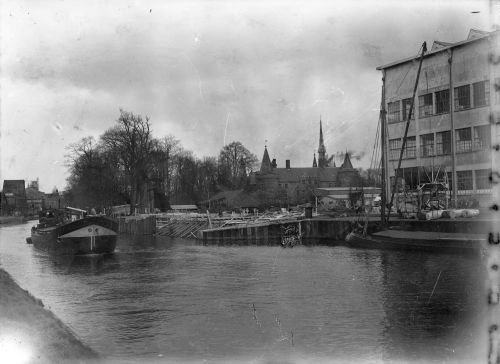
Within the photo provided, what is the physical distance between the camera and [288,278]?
22938mm

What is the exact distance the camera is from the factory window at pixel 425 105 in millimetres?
43062

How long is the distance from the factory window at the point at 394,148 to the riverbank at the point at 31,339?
40.4 metres

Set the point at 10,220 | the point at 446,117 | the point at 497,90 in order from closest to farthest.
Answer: the point at 497,90 < the point at 446,117 < the point at 10,220

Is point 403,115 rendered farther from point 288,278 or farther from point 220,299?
point 220,299

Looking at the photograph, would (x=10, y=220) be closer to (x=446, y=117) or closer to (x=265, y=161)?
(x=265, y=161)

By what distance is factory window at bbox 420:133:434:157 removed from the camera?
42938 mm

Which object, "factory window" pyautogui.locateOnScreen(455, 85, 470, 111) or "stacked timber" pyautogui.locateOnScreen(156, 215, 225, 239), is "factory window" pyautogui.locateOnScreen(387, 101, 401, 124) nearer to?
"factory window" pyautogui.locateOnScreen(455, 85, 470, 111)

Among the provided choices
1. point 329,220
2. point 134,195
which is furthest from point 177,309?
point 134,195

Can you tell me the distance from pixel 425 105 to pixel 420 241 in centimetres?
1500

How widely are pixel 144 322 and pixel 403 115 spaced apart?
35.9 metres

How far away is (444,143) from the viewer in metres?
42.0

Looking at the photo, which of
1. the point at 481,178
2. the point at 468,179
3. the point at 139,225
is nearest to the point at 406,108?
the point at 468,179

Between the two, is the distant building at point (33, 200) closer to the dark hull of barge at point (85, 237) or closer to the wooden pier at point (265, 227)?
the wooden pier at point (265, 227)

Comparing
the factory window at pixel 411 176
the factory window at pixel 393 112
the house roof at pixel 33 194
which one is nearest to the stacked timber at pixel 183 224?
the factory window at pixel 411 176
